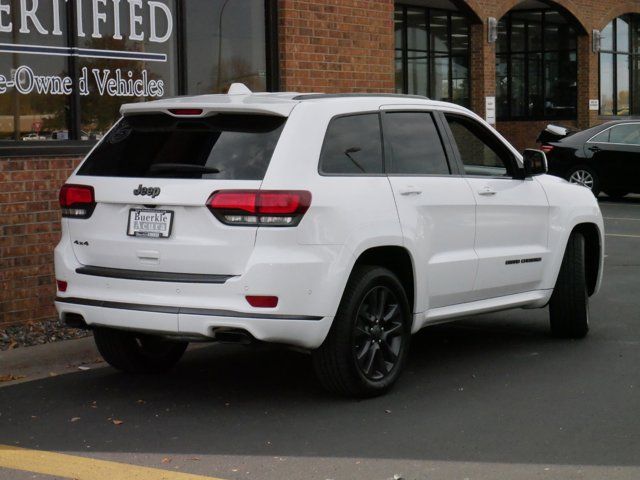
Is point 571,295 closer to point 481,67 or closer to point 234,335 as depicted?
point 234,335

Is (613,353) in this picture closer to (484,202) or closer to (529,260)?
(529,260)

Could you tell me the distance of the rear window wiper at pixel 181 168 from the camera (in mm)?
6535

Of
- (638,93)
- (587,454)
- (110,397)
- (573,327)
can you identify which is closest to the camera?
(587,454)

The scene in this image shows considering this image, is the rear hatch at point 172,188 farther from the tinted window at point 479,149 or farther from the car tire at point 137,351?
the tinted window at point 479,149

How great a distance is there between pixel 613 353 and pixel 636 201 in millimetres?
15111

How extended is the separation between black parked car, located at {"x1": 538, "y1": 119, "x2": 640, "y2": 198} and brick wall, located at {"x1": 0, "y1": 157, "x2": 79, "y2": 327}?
45.5 feet

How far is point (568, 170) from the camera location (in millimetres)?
22297

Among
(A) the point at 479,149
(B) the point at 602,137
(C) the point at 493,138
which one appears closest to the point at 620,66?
(B) the point at 602,137

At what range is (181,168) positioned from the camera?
21.7ft

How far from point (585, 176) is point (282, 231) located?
16.7 m

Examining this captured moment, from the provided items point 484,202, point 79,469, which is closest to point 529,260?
point 484,202

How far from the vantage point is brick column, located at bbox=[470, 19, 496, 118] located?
30.2 m

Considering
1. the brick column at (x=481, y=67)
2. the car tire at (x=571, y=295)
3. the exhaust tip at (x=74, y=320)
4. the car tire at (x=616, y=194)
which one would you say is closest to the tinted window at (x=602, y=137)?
the car tire at (x=616, y=194)

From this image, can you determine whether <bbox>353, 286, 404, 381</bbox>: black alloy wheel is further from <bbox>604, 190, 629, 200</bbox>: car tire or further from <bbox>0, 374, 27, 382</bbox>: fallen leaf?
<bbox>604, 190, 629, 200</bbox>: car tire
